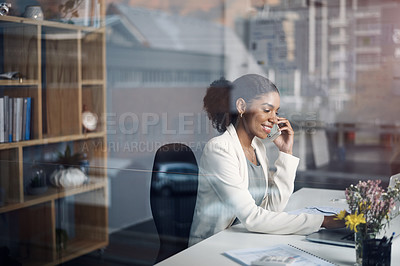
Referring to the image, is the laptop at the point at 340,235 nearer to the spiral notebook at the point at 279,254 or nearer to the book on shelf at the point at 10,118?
the spiral notebook at the point at 279,254

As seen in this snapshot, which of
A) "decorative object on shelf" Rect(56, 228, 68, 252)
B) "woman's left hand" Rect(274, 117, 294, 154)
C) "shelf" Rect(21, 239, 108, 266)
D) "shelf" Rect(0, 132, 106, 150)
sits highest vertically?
"woman's left hand" Rect(274, 117, 294, 154)

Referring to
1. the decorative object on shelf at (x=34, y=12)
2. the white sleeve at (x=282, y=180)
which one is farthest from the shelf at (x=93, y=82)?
the white sleeve at (x=282, y=180)

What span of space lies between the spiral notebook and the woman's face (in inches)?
17.5

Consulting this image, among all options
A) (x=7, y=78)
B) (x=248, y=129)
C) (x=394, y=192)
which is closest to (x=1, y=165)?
(x=7, y=78)

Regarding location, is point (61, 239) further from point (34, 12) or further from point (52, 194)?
point (34, 12)

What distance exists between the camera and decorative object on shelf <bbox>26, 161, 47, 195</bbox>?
2838mm

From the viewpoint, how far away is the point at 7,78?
2.75 metres

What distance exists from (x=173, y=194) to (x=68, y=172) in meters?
1.14

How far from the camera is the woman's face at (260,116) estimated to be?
173cm

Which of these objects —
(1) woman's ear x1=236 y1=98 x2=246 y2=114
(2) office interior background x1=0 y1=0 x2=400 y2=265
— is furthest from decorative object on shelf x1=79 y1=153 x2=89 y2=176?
(1) woman's ear x1=236 y1=98 x2=246 y2=114

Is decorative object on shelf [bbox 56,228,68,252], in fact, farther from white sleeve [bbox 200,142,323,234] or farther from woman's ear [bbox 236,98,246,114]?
woman's ear [bbox 236,98,246,114]

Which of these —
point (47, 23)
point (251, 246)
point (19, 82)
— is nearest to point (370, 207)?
point (251, 246)

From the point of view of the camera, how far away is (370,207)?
1.32 metres

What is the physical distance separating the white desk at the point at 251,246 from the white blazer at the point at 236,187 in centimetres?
5
